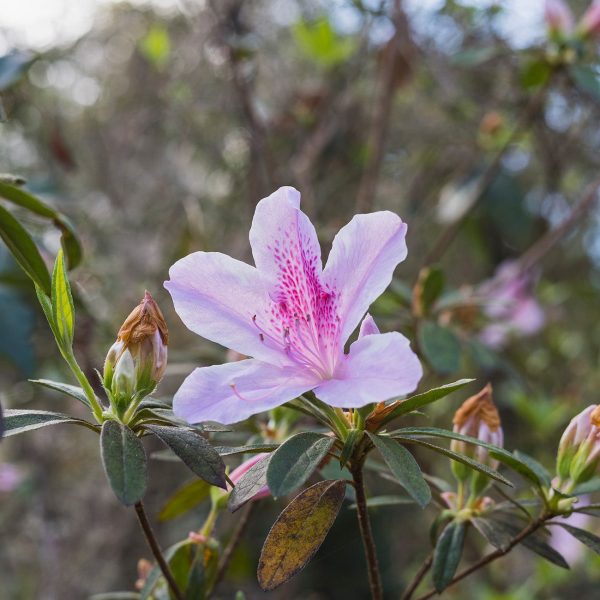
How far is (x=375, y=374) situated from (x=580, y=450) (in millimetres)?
272

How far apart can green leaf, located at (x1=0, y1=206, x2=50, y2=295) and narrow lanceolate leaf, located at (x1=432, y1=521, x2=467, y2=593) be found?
44 centimetres

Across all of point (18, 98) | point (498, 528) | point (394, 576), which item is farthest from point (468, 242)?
point (498, 528)

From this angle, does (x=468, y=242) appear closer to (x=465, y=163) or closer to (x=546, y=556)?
(x=465, y=163)

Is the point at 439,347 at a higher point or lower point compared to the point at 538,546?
higher

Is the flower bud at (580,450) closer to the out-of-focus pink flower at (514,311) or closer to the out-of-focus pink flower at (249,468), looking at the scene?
the out-of-focus pink flower at (249,468)

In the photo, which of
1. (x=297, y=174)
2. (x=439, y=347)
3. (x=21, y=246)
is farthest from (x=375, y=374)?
(x=297, y=174)

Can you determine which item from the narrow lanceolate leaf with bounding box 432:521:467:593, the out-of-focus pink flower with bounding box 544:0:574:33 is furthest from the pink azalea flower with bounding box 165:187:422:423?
the out-of-focus pink flower with bounding box 544:0:574:33

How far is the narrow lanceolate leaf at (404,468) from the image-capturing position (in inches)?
22.2

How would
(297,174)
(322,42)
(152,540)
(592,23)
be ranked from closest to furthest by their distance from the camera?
(152,540) → (592,23) → (297,174) → (322,42)

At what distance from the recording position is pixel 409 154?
268 centimetres

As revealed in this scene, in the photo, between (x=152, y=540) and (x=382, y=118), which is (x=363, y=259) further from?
(x=382, y=118)

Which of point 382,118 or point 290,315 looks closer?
point 290,315

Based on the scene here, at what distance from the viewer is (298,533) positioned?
64 cm

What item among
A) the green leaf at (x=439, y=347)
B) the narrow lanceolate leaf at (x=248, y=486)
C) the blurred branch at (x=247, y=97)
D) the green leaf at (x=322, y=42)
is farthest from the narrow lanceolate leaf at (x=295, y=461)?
the green leaf at (x=322, y=42)
